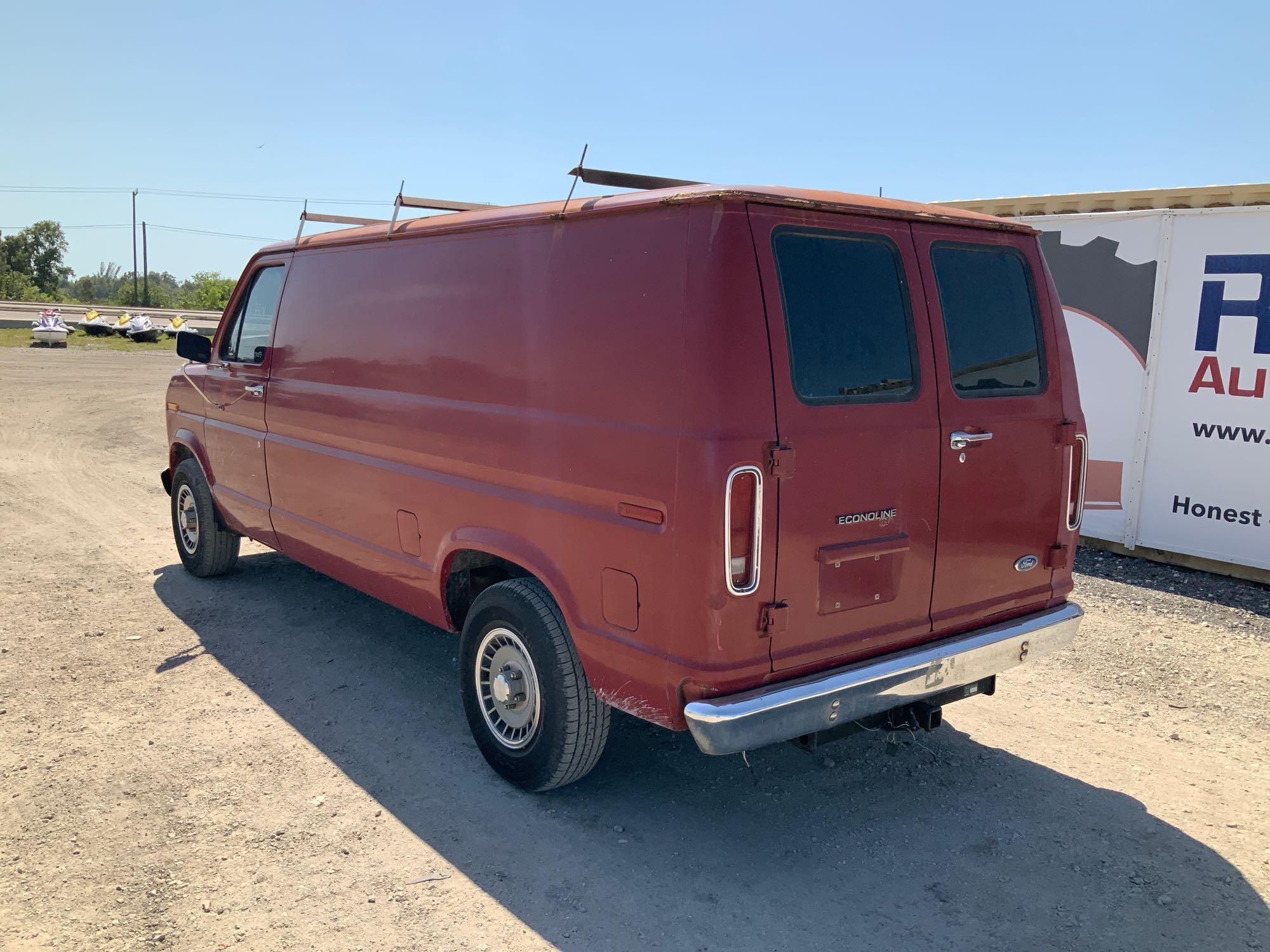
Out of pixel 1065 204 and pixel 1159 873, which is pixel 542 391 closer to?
pixel 1159 873

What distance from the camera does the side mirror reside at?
625cm

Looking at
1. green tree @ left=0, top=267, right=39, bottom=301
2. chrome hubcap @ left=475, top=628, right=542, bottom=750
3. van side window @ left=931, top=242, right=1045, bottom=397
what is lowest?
chrome hubcap @ left=475, top=628, right=542, bottom=750

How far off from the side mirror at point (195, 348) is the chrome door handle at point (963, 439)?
15.7 ft

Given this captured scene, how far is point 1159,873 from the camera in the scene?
139 inches

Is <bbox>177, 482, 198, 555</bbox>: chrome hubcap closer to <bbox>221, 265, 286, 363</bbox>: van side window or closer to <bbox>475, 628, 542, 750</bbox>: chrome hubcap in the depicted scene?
<bbox>221, 265, 286, 363</bbox>: van side window

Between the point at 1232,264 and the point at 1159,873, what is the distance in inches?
217

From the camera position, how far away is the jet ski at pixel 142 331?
34.5 meters

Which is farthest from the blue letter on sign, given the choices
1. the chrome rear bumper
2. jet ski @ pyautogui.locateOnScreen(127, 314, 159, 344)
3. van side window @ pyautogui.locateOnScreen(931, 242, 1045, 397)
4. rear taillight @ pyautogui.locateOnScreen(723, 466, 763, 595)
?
jet ski @ pyautogui.locateOnScreen(127, 314, 159, 344)

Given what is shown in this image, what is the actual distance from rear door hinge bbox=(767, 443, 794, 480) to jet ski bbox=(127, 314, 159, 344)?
36.3m

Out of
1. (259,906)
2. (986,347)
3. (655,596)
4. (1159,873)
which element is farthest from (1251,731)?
(259,906)

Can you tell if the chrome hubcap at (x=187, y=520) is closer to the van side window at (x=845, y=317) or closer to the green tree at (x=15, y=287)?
the van side window at (x=845, y=317)

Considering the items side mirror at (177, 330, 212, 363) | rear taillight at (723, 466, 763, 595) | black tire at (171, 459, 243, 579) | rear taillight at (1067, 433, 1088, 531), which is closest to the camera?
rear taillight at (723, 466, 763, 595)

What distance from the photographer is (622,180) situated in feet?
13.3

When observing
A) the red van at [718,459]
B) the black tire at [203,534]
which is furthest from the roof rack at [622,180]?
the black tire at [203,534]
